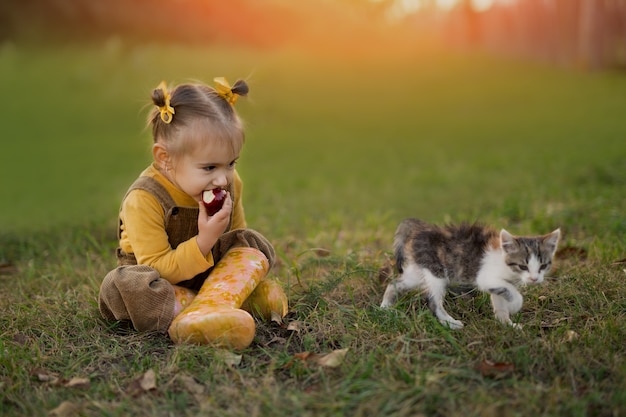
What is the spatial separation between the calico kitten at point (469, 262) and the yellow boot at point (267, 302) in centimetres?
53

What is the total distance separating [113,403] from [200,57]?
16.2 metres

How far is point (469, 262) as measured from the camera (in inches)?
131

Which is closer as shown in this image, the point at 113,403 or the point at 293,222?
the point at 113,403

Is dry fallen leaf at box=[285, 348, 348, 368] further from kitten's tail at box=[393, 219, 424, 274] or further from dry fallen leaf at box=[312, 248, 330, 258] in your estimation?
dry fallen leaf at box=[312, 248, 330, 258]

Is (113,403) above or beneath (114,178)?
above

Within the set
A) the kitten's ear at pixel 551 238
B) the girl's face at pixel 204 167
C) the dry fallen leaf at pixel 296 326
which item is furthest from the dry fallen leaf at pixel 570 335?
the girl's face at pixel 204 167

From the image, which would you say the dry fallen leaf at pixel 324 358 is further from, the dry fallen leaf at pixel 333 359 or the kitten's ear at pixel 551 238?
the kitten's ear at pixel 551 238

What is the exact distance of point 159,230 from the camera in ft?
10.8

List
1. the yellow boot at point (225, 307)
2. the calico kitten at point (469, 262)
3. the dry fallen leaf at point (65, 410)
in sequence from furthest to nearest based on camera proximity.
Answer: the calico kitten at point (469, 262)
the yellow boot at point (225, 307)
the dry fallen leaf at point (65, 410)

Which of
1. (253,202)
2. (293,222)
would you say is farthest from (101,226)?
(253,202)

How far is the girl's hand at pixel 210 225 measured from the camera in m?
3.16

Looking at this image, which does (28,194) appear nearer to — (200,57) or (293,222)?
(293,222)

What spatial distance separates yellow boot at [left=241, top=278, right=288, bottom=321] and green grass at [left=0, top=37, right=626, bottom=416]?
0.31ft

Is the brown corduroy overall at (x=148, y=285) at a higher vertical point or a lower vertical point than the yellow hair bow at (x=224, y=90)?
lower
